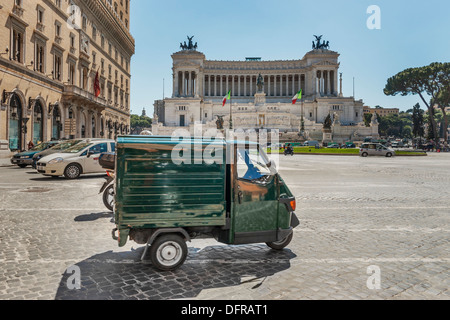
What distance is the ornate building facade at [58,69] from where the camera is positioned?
1019 inches

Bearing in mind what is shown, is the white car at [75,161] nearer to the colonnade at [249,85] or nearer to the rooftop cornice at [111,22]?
the rooftop cornice at [111,22]

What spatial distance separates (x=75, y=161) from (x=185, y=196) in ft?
39.6

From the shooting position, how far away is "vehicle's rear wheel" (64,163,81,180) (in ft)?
50.2

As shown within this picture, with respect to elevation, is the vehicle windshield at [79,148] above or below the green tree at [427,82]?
below

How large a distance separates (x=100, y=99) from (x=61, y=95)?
1000cm

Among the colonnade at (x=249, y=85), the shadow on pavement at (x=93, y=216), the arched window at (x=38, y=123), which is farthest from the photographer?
the colonnade at (x=249, y=85)

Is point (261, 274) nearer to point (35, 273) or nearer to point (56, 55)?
point (35, 273)

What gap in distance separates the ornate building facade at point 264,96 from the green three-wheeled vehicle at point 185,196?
69170mm

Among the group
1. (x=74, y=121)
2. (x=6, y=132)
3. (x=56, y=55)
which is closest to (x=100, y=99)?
(x=74, y=121)

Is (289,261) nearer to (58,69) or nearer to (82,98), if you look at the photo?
(58,69)

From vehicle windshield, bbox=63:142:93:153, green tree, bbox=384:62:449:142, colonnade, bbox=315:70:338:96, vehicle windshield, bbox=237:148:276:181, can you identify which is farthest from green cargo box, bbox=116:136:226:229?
colonnade, bbox=315:70:338:96
